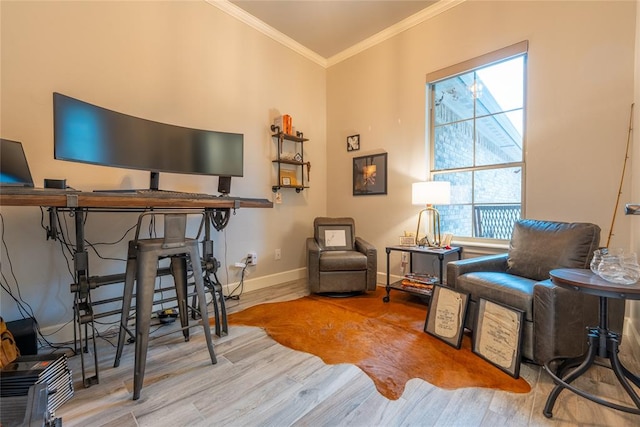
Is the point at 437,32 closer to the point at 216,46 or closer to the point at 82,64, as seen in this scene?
the point at 216,46

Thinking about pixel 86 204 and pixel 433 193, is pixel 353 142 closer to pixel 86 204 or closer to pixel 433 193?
pixel 433 193

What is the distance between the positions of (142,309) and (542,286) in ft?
7.01

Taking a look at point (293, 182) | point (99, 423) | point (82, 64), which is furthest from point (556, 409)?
point (82, 64)

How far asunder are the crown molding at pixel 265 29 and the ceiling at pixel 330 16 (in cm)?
3

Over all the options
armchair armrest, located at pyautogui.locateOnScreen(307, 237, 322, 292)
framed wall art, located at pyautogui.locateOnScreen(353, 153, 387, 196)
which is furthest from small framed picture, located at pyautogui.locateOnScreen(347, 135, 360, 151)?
armchair armrest, located at pyautogui.locateOnScreen(307, 237, 322, 292)

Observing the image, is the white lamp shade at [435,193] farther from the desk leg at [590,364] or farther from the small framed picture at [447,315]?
the desk leg at [590,364]

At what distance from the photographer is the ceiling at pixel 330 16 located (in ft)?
9.28

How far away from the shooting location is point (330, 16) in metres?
3.00

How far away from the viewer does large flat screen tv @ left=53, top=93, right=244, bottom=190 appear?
60.5 inches

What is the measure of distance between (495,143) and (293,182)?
2.18 metres

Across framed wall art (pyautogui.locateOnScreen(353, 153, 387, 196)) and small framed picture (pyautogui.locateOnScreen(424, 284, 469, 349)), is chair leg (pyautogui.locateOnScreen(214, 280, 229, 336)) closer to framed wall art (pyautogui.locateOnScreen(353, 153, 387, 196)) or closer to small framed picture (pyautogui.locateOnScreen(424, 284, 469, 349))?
small framed picture (pyautogui.locateOnScreen(424, 284, 469, 349))

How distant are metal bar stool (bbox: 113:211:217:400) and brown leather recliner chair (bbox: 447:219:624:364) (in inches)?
70.5

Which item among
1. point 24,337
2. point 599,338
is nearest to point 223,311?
point 24,337

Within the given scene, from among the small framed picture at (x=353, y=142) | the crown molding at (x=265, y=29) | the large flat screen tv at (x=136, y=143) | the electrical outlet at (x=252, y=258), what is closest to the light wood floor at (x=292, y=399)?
the large flat screen tv at (x=136, y=143)
